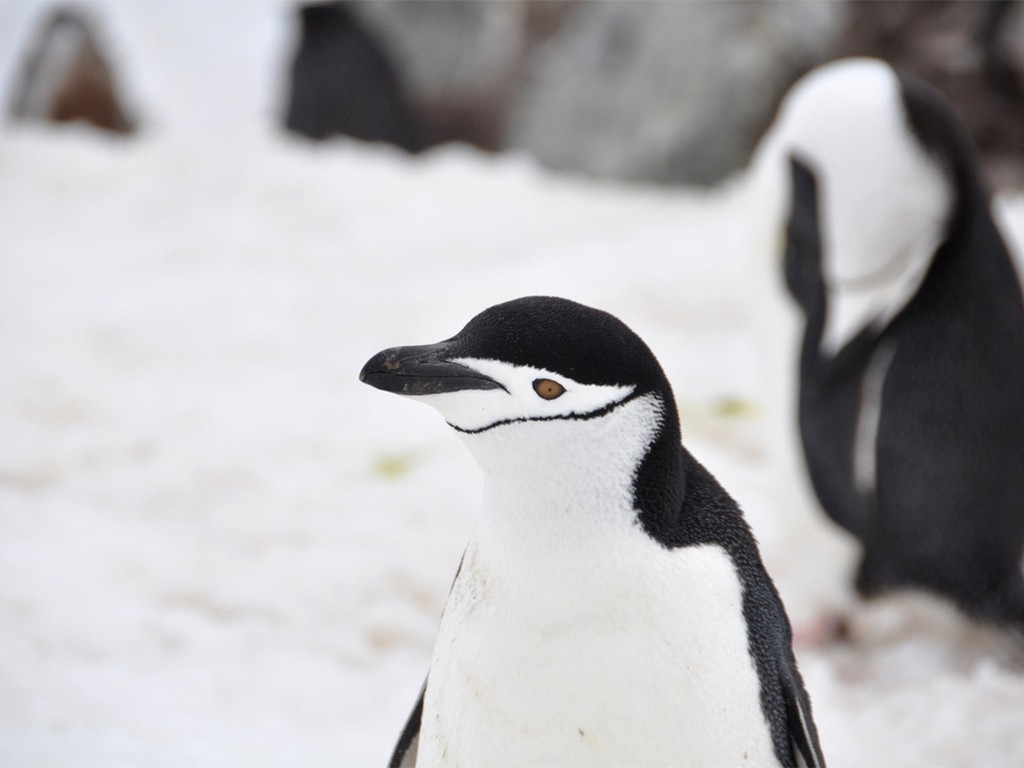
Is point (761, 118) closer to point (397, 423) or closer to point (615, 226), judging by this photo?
point (615, 226)

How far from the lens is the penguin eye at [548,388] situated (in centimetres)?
59

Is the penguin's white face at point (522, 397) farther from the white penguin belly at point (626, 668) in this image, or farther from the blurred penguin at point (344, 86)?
the blurred penguin at point (344, 86)

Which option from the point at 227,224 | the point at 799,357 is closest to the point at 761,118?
the point at 227,224

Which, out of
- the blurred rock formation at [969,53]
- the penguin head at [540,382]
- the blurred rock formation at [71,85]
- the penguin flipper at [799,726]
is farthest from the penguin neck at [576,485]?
the blurred rock formation at [71,85]

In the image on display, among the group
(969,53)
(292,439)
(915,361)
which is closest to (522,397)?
(915,361)

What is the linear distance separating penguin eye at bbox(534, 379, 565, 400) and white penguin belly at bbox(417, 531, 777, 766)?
0.33 ft

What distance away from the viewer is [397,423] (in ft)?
6.42

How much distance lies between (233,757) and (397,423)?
0.95 metres

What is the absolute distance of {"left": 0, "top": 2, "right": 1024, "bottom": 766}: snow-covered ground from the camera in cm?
116

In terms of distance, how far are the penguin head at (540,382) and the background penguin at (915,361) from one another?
0.71m

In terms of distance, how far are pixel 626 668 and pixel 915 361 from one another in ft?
2.39

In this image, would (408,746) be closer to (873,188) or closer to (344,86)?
(873,188)

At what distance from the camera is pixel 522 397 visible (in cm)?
59

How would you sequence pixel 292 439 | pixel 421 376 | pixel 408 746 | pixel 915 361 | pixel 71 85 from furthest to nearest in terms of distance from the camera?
pixel 71 85 → pixel 292 439 → pixel 915 361 → pixel 408 746 → pixel 421 376
